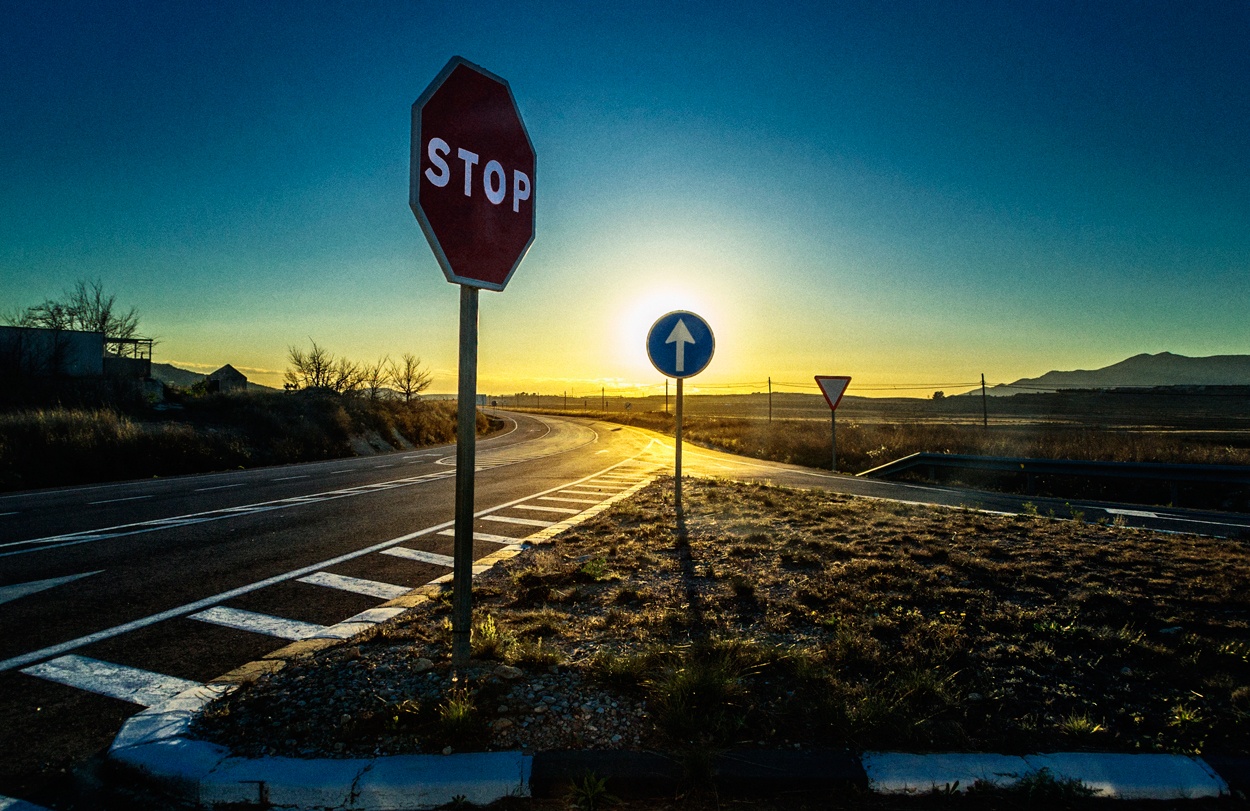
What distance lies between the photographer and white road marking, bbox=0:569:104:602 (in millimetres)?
4770

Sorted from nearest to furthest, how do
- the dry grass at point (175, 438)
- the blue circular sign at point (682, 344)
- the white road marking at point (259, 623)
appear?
the white road marking at point (259, 623)
the blue circular sign at point (682, 344)
the dry grass at point (175, 438)

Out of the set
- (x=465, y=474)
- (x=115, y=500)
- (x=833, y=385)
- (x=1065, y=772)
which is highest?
(x=833, y=385)

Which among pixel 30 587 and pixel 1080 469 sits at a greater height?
pixel 1080 469

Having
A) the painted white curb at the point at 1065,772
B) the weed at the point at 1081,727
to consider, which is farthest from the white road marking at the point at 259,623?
the weed at the point at 1081,727

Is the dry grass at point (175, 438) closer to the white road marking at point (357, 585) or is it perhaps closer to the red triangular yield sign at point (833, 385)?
the white road marking at point (357, 585)

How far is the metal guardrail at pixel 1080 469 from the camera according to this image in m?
9.85

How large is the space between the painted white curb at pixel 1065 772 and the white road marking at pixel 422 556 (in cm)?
466

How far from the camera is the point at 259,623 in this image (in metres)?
4.17

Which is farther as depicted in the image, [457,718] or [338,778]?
[457,718]

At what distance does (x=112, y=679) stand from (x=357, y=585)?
2.00m

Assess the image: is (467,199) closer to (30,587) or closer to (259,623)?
(259,623)

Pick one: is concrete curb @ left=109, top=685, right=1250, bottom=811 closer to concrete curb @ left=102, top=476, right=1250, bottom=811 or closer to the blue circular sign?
concrete curb @ left=102, top=476, right=1250, bottom=811

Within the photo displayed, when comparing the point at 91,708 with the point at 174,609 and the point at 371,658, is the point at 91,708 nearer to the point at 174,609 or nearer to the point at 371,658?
the point at 371,658

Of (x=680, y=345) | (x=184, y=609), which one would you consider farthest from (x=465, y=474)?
(x=680, y=345)
